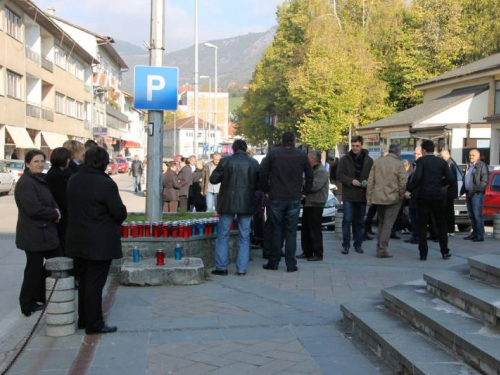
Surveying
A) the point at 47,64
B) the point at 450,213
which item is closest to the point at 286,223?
the point at 450,213

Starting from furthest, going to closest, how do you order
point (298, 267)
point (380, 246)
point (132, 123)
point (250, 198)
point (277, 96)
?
point (132, 123) → point (277, 96) → point (380, 246) → point (298, 267) → point (250, 198)

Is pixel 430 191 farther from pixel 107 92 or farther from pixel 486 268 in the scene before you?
pixel 107 92

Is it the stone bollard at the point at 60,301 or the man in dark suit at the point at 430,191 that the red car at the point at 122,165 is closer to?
the man in dark suit at the point at 430,191

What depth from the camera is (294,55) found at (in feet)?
167

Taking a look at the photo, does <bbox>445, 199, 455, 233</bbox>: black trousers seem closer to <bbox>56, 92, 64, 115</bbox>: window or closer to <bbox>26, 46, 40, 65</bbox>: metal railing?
<bbox>26, 46, 40, 65</bbox>: metal railing

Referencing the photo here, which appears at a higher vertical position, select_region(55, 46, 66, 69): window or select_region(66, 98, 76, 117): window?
select_region(55, 46, 66, 69): window

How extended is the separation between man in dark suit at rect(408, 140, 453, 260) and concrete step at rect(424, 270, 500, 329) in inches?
139

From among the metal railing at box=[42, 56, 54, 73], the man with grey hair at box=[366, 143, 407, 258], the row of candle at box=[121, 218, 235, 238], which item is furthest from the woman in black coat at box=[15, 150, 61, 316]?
the metal railing at box=[42, 56, 54, 73]

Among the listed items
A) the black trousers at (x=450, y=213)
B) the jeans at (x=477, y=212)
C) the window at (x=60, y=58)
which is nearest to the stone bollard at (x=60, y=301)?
the black trousers at (x=450, y=213)

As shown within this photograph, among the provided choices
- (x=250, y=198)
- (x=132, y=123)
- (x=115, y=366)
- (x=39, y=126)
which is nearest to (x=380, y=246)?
(x=250, y=198)

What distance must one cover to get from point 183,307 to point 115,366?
1846 mm

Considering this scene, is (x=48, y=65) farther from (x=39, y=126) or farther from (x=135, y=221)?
(x=135, y=221)

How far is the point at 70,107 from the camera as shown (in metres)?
53.4

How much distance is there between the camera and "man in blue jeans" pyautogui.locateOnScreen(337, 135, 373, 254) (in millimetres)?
10281
